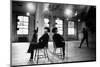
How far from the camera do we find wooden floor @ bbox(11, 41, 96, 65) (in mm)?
2143

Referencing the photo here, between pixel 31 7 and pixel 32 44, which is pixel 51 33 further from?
pixel 31 7

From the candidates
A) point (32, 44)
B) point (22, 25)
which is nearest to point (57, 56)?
point (32, 44)

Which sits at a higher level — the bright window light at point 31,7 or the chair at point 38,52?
the bright window light at point 31,7

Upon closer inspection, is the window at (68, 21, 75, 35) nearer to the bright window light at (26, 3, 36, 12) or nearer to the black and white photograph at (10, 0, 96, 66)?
the black and white photograph at (10, 0, 96, 66)

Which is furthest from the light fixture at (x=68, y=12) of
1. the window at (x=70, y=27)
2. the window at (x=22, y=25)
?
the window at (x=22, y=25)

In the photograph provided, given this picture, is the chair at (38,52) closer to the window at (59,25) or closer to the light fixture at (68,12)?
the window at (59,25)

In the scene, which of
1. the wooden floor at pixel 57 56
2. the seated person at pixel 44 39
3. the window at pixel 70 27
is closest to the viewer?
the wooden floor at pixel 57 56

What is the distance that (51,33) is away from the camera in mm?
2314

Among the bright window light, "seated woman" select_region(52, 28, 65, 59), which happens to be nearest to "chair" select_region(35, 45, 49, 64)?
"seated woman" select_region(52, 28, 65, 59)

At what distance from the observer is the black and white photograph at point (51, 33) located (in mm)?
2150

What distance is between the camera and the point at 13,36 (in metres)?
2.12

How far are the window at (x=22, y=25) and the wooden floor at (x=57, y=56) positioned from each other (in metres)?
0.24

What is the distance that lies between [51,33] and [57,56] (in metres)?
0.52

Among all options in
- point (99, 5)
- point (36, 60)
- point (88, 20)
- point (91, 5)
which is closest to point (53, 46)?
point (36, 60)
